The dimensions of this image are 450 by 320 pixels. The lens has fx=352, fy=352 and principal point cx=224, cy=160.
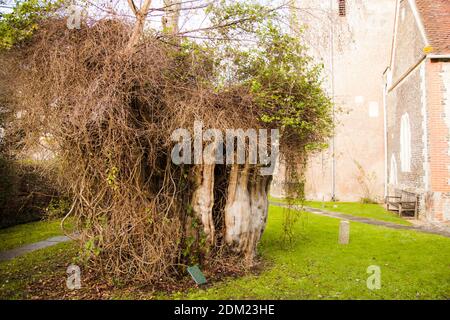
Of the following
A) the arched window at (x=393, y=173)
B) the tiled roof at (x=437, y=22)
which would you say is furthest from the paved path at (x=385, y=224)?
the tiled roof at (x=437, y=22)

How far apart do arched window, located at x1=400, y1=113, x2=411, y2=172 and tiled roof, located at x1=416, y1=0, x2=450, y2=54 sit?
3660mm

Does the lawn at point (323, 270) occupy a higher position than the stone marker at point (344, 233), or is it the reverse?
the stone marker at point (344, 233)

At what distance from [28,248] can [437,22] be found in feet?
55.8

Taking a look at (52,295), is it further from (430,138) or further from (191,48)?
(430,138)

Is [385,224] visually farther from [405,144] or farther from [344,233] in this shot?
[405,144]

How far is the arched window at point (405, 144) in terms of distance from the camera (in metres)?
15.9

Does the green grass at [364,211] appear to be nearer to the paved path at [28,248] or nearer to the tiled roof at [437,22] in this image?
the tiled roof at [437,22]

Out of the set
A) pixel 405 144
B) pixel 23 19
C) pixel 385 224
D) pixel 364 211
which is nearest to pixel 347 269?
pixel 385 224

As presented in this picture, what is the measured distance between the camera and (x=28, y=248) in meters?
9.86

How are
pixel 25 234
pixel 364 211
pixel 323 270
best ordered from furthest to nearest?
pixel 364 211, pixel 25 234, pixel 323 270

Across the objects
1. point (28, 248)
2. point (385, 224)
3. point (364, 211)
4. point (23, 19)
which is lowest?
point (28, 248)

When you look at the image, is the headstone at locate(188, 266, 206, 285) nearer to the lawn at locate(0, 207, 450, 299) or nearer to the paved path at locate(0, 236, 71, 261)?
the lawn at locate(0, 207, 450, 299)

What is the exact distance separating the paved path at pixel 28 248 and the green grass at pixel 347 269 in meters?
5.56

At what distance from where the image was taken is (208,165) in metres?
6.88
